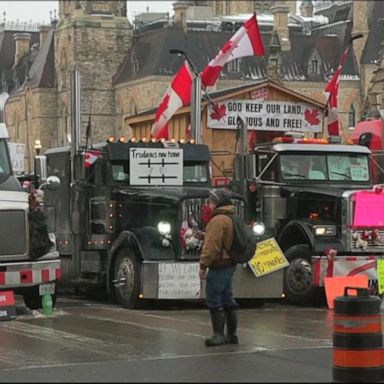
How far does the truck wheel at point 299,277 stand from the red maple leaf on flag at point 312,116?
633 cm

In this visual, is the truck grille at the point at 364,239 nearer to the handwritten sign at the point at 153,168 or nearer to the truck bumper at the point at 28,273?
the handwritten sign at the point at 153,168

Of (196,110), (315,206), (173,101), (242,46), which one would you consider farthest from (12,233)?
(242,46)

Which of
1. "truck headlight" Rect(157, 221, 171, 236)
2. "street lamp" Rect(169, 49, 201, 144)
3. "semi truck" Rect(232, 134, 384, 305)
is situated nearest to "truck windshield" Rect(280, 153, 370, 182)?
"semi truck" Rect(232, 134, 384, 305)

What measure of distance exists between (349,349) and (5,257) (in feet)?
23.2

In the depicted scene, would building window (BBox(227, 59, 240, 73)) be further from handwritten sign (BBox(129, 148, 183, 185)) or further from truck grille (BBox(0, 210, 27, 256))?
truck grille (BBox(0, 210, 27, 256))

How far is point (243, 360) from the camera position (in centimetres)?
1240

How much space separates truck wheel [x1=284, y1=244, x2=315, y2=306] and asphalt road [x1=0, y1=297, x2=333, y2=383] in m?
0.59

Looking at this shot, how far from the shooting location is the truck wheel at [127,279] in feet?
58.4

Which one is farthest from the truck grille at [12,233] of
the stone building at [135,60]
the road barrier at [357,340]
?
the stone building at [135,60]

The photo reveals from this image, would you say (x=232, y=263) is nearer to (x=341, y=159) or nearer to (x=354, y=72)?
(x=341, y=159)

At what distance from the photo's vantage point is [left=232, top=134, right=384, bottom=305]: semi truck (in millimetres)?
18922

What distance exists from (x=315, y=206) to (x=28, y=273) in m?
5.15

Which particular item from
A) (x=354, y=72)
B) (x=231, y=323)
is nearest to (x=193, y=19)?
(x=354, y=72)

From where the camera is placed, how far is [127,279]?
1803 cm
